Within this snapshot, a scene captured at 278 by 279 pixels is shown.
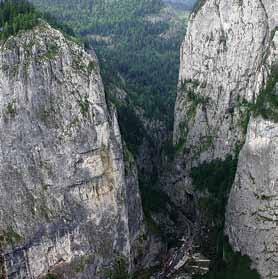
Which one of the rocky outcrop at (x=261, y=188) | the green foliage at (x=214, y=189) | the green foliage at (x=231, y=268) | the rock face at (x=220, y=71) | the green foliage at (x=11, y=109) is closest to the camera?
the green foliage at (x=11, y=109)

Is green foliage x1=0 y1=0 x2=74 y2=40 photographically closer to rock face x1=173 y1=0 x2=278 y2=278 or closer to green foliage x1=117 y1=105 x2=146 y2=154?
rock face x1=173 y1=0 x2=278 y2=278

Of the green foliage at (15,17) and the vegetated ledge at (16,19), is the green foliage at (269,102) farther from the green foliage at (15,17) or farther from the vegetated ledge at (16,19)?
the green foliage at (15,17)

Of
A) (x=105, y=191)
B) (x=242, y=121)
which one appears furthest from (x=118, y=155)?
(x=242, y=121)

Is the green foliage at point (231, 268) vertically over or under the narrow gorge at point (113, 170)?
under

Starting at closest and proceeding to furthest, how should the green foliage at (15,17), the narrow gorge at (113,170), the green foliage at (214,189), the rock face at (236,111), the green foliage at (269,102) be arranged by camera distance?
the narrow gorge at (113,170) < the green foliage at (15,17) < the green foliage at (269,102) < the rock face at (236,111) < the green foliage at (214,189)

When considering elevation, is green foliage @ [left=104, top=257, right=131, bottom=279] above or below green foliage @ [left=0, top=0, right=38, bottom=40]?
below

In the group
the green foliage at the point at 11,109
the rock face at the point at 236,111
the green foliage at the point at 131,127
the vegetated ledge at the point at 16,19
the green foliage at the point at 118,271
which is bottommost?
the green foliage at the point at 118,271

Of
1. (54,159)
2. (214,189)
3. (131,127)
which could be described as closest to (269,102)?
(214,189)

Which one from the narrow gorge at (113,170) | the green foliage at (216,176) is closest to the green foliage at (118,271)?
the narrow gorge at (113,170)

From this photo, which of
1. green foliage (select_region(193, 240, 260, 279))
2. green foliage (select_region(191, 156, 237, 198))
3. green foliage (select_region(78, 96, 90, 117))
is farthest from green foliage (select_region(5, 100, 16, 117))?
green foliage (select_region(191, 156, 237, 198))
